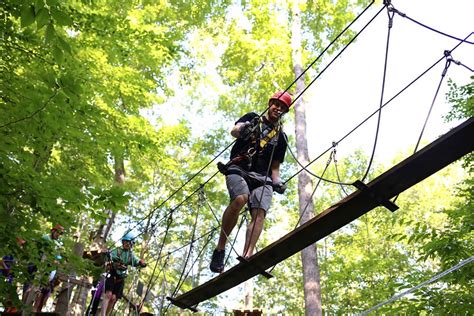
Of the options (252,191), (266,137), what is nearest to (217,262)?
(252,191)

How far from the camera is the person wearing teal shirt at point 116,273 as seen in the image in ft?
19.0

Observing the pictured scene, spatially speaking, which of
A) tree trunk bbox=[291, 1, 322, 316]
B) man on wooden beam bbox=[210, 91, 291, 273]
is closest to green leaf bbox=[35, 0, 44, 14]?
man on wooden beam bbox=[210, 91, 291, 273]

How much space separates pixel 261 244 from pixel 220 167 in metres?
15.6

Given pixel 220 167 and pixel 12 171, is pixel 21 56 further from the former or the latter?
pixel 220 167

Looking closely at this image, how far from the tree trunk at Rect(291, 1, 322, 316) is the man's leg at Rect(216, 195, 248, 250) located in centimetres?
154

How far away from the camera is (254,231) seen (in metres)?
3.10

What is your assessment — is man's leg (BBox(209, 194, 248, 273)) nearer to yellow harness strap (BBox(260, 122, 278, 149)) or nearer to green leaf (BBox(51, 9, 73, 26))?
yellow harness strap (BBox(260, 122, 278, 149))

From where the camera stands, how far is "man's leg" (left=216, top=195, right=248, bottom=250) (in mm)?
3104

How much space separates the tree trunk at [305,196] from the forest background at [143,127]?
314mm

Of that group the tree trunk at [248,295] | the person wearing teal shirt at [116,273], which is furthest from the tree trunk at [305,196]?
the tree trunk at [248,295]

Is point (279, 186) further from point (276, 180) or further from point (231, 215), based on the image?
point (231, 215)

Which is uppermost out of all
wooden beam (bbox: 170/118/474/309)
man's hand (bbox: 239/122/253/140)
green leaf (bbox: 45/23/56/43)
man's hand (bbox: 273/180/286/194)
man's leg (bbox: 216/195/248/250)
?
man's hand (bbox: 239/122/253/140)

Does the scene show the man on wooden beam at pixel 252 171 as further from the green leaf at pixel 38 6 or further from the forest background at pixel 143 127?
the green leaf at pixel 38 6

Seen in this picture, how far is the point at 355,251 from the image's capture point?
13.5 m
